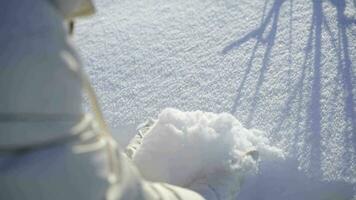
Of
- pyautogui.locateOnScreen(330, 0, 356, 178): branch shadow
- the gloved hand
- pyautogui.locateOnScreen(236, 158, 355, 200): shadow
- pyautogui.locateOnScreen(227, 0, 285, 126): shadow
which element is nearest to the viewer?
the gloved hand

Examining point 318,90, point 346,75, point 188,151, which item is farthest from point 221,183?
point 346,75

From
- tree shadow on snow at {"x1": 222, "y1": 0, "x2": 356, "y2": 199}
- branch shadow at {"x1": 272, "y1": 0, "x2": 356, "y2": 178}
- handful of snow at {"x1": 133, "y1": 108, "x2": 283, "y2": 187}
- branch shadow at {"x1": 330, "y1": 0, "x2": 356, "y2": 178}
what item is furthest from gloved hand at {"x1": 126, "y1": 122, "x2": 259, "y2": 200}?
branch shadow at {"x1": 330, "y1": 0, "x2": 356, "y2": 178}

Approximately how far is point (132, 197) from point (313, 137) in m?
1.02

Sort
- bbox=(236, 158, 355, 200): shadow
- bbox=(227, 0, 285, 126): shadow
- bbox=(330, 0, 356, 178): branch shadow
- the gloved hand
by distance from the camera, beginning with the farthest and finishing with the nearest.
A: 1. bbox=(227, 0, 285, 126): shadow
2. bbox=(330, 0, 356, 178): branch shadow
3. bbox=(236, 158, 355, 200): shadow
4. the gloved hand

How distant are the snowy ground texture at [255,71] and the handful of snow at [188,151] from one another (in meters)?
0.15

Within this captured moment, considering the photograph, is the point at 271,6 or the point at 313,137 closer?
the point at 313,137

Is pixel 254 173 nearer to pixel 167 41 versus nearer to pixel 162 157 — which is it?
pixel 162 157

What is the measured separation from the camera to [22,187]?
748 millimetres

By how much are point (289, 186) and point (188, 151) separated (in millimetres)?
384

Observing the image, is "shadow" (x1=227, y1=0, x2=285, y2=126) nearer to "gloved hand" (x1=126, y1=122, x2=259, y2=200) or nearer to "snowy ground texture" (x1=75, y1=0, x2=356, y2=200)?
"snowy ground texture" (x1=75, y1=0, x2=356, y2=200)

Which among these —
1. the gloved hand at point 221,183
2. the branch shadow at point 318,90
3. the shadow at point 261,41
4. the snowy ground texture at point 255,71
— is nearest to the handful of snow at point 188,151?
the gloved hand at point 221,183

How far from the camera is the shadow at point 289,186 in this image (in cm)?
152

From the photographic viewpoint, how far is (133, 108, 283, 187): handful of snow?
1467 mm

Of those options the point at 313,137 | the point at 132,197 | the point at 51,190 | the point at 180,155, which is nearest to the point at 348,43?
the point at 313,137
